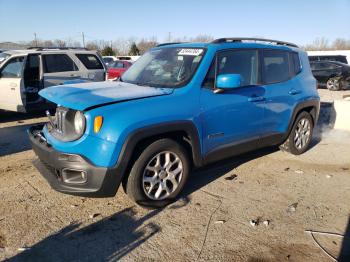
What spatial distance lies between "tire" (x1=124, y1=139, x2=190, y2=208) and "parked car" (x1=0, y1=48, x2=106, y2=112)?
5.72 meters

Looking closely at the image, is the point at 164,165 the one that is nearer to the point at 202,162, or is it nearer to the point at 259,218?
the point at 202,162

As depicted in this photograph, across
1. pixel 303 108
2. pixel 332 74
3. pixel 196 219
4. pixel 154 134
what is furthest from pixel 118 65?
pixel 196 219

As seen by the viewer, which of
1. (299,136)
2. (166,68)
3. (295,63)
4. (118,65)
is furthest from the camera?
(118,65)

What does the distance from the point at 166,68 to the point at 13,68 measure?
19.1 feet

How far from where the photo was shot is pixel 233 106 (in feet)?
14.8

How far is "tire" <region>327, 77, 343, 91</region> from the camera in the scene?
59.8 feet

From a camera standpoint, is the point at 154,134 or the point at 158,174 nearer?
the point at 154,134

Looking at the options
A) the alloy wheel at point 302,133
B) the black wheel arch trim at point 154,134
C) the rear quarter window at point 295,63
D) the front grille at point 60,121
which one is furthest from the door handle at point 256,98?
the front grille at point 60,121

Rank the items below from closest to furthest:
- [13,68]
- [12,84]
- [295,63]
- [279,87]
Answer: [279,87] → [295,63] → [12,84] → [13,68]

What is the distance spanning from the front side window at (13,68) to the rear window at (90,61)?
1.58 meters

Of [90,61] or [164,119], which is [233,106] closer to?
[164,119]

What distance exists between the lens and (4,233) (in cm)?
343

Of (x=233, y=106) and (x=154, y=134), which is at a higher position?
(x=233, y=106)

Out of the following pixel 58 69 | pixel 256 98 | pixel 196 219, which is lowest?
pixel 196 219
